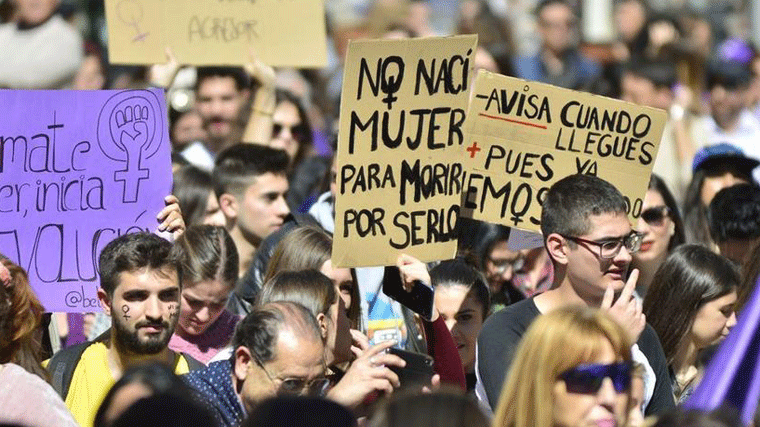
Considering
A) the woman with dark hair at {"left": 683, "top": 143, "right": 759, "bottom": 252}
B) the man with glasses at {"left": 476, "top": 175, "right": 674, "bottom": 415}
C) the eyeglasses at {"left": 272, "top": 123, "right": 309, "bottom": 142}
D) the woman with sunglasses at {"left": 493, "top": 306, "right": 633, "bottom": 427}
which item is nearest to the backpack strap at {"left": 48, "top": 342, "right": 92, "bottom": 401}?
the man with glasses at {"left": 476, "top": 175, "right": 674, "bottom": 415}

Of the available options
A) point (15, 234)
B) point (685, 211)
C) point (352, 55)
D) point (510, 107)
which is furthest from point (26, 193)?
point (685, 211)

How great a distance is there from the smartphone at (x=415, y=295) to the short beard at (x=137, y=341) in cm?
80

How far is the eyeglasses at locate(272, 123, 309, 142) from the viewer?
11508 millimetres

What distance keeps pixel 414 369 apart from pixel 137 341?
0.96m

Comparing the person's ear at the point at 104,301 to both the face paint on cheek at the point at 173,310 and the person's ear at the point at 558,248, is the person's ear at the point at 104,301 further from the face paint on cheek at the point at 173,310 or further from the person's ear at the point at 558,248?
the person's ear at the point at 558,248

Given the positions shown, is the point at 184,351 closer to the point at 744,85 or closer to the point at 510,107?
the point at 510,107

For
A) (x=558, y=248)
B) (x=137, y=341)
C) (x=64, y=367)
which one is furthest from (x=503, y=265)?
(x=64, y=367)

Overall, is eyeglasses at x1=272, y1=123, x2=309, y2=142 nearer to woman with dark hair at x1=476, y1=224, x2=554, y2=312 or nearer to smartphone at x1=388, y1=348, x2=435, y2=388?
woman with dark hair at x1=476, y1=224, x2=554, y2=312

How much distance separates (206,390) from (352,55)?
1.65 m

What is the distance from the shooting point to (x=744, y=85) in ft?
43.4

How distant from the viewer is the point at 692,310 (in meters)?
7.60

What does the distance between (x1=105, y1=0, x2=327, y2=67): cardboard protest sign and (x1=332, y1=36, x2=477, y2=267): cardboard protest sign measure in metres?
2.70

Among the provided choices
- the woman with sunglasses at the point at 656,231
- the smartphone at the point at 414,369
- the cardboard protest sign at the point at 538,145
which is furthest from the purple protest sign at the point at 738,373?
the woman with sunglasses at the point at 656,231

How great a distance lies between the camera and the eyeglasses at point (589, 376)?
5.20 m
